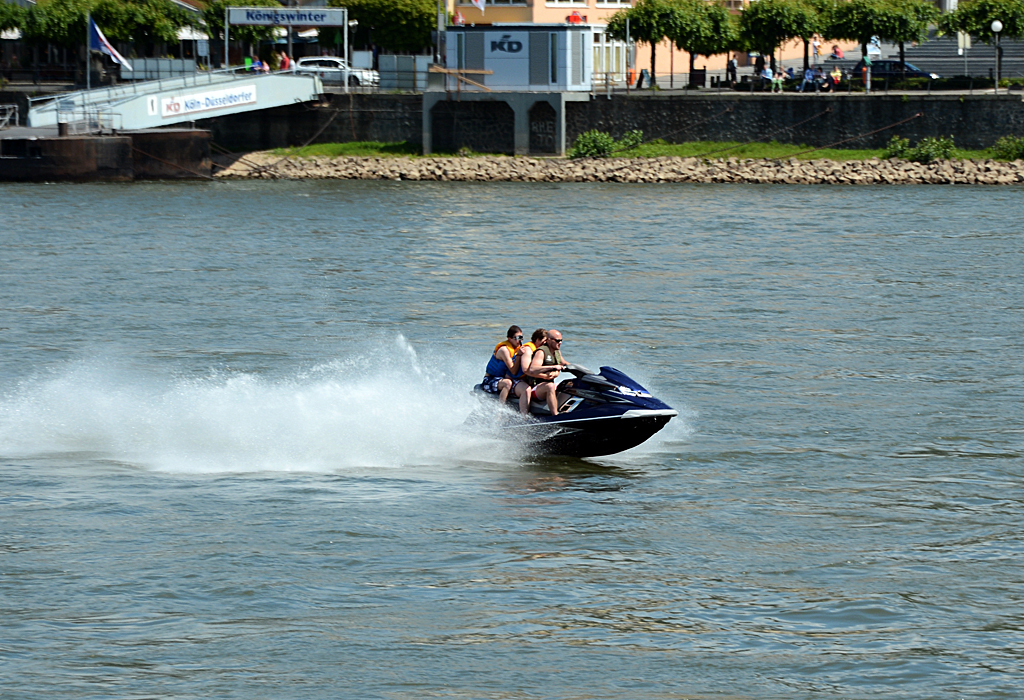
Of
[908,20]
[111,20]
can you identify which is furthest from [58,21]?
[908,20]

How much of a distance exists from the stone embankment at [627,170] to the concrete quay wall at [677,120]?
4.57ft

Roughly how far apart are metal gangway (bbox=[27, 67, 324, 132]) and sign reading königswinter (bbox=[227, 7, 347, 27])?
3.37 m

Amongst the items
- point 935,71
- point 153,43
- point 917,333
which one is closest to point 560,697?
point 917,333

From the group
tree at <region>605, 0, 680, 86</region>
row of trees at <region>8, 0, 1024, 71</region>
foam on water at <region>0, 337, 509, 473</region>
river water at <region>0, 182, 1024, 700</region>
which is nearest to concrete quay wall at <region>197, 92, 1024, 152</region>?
tree at <region>605, 0, 680, 86</region>

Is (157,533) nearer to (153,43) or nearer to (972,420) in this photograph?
(972,420)

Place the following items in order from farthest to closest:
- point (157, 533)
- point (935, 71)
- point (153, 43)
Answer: point (153, 43) < point (935, 71) < point (157, 533)

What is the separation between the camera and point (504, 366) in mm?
16031

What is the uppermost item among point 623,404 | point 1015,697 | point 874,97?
point 874,97

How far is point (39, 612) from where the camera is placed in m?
11.6

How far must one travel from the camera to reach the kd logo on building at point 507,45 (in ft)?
186

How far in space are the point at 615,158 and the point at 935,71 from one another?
18.4 m

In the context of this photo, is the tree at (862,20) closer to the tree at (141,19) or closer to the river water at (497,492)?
the river water at (497,492)

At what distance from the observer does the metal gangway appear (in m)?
52.6

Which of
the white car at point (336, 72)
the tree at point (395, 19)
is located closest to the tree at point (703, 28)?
the white car at point (336, 72)
